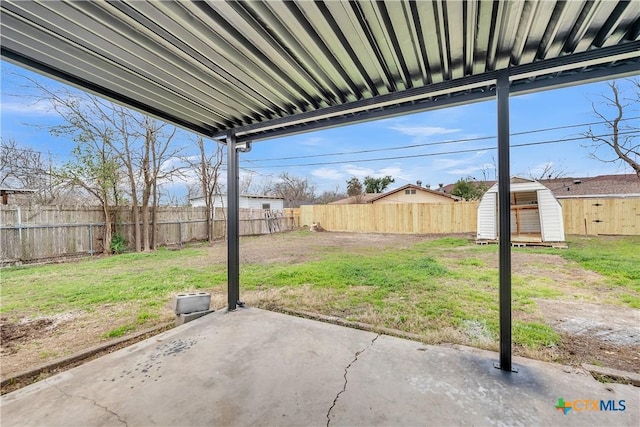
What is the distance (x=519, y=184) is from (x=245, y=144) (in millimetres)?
8599

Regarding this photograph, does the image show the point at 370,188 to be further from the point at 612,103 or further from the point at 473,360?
the point at 473,360

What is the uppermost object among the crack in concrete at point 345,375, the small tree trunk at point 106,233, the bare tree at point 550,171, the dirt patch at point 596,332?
the bare tree at point 550,171

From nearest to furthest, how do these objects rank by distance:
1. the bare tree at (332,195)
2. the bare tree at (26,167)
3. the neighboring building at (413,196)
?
the bare tree at (26,167)
the neighboring building at (413,196)
the bare tree at (332,195)

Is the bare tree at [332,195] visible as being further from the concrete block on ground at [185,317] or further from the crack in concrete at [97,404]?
the crack in concrete at [97,404]

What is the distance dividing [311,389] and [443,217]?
35.4 ft

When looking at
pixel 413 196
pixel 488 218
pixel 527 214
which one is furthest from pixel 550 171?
pixel 488 218

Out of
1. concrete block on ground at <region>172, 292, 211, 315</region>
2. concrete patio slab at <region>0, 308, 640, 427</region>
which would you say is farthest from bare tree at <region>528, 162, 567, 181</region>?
concrete block on ground at <region>172, 292, 211, 315</region>

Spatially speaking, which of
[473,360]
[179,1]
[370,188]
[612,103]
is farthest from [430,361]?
[370,188]

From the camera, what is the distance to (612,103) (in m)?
7.42

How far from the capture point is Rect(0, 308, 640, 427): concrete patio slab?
1.49m

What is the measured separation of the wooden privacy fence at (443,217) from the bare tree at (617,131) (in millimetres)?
1759

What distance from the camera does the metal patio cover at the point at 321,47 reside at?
1.31m

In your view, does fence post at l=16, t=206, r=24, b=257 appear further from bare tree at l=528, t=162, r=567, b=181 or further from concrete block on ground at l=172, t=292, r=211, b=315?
bare tree at l=528, t=162, r=567, b=181

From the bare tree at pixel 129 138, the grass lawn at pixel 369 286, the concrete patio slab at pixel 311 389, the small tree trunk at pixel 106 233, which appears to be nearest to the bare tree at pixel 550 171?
the grass lawn at pixel 369 286
